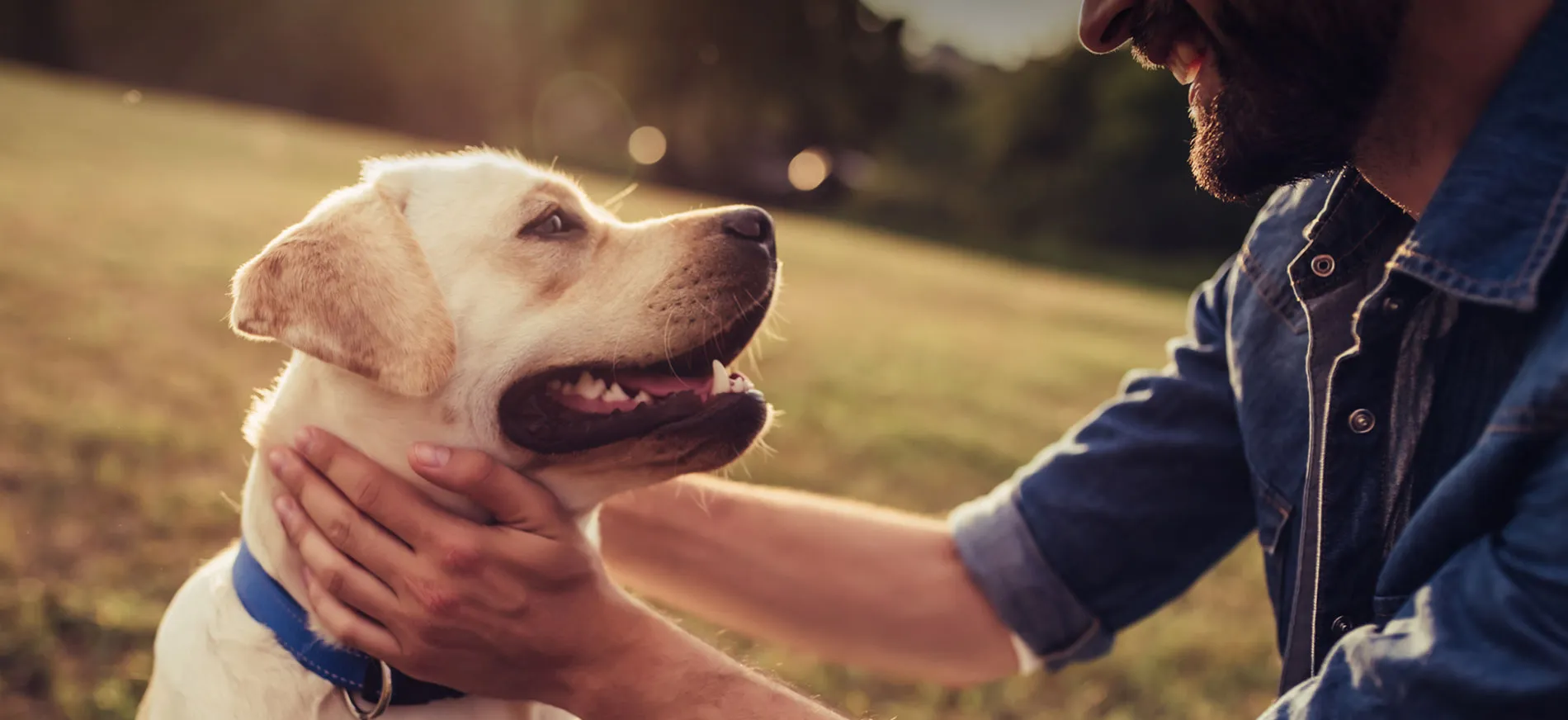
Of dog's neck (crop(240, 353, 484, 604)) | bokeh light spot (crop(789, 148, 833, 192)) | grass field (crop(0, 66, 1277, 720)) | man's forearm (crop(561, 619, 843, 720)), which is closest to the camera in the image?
man's forearm (crop(561, 619, 843, 720))

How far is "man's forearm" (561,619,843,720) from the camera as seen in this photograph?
2.06m

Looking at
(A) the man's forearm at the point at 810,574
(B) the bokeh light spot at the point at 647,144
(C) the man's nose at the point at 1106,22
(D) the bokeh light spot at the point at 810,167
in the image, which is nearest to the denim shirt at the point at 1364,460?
(A) the man's forearm at the point at 810,574

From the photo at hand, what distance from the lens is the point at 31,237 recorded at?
1009cm

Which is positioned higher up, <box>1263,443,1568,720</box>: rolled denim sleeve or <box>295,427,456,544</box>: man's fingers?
<box>1263,443,1568,720</box>: rolled denim sleeve

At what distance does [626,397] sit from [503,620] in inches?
24.2

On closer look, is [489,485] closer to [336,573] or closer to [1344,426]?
[336,573]

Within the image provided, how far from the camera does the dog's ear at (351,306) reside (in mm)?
2211

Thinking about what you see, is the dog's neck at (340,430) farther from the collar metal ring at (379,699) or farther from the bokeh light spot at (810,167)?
the bokeh light spot at (810,167)

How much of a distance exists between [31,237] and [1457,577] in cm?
1163

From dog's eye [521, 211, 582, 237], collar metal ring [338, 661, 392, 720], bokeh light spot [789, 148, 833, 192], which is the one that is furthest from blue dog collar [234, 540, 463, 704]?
bokeh light spot [789, 148, 833, 192]

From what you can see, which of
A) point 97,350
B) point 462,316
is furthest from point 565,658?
point 97,350

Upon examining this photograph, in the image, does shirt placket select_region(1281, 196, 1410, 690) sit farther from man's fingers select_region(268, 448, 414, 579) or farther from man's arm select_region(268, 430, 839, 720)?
man's fingers select_region(268, 448, 414, 579)

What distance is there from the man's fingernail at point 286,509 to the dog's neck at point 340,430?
0.06 meters

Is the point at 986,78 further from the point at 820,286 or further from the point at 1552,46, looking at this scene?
the point at 1552,46
